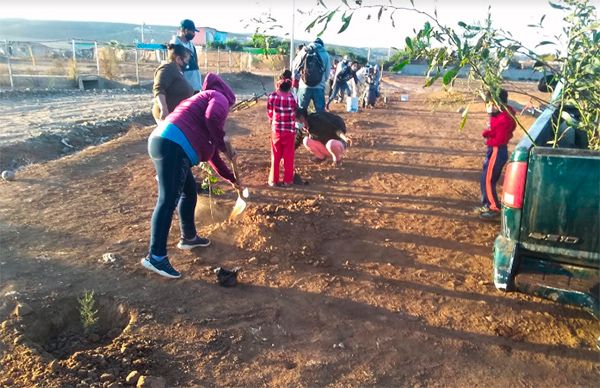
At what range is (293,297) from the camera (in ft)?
11.5

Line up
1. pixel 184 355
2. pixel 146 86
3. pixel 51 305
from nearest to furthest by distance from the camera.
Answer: pixel 184 355 < pixel 51 305 < pixel 146 86

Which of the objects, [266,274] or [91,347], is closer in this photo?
[91,347]

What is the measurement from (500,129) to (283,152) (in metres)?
2.65

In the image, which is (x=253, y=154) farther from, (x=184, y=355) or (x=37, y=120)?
(x=37, y=120)

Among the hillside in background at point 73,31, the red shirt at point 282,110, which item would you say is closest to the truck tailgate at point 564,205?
the red shirt at point 282,110

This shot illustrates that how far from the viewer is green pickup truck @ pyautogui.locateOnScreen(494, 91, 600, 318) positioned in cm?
283

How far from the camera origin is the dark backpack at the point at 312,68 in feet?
25.5

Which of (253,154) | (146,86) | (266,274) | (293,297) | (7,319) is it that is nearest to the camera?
(7,319)

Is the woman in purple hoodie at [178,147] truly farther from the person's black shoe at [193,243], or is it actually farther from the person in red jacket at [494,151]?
the person in red jacket at [494,151]

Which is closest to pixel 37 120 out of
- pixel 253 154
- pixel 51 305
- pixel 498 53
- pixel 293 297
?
pixel 253 154

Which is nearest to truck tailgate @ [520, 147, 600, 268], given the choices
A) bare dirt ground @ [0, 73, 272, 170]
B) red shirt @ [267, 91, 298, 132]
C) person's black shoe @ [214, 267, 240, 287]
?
person's black shoe @ [214, 267, 240, 287]

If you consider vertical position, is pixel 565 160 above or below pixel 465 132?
above

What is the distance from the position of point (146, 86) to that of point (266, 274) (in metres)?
18.9

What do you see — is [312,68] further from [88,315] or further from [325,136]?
[88,315]
